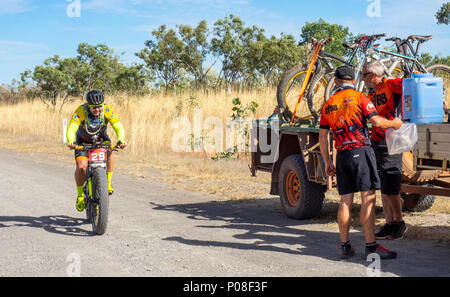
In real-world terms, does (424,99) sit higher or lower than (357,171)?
higher

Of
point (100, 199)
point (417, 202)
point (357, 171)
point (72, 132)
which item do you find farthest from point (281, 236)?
point (72, 132)

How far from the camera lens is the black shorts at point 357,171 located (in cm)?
543

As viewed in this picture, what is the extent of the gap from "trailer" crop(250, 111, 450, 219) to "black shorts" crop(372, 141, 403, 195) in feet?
0.56

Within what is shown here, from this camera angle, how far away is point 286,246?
620 centimetres

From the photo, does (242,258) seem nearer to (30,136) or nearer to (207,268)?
(207,268)

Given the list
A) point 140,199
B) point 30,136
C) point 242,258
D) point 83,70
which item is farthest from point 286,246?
point 83,70

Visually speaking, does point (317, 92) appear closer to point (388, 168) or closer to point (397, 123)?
point (388, 168)

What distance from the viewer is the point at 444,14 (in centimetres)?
2733

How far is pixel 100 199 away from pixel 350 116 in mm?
3320

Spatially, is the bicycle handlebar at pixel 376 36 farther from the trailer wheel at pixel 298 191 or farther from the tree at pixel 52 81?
the tree at pixel 52 81

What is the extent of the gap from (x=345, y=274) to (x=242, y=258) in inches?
45.9

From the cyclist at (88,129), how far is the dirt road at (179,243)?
0.73m

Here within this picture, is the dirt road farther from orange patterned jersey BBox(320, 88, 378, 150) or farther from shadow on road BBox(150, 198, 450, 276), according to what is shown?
orange patterned jersey BBox(320, 88, 378, 150)

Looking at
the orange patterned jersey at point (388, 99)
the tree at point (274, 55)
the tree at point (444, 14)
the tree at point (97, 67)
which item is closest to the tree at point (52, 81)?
the tree at point (97, 67)
